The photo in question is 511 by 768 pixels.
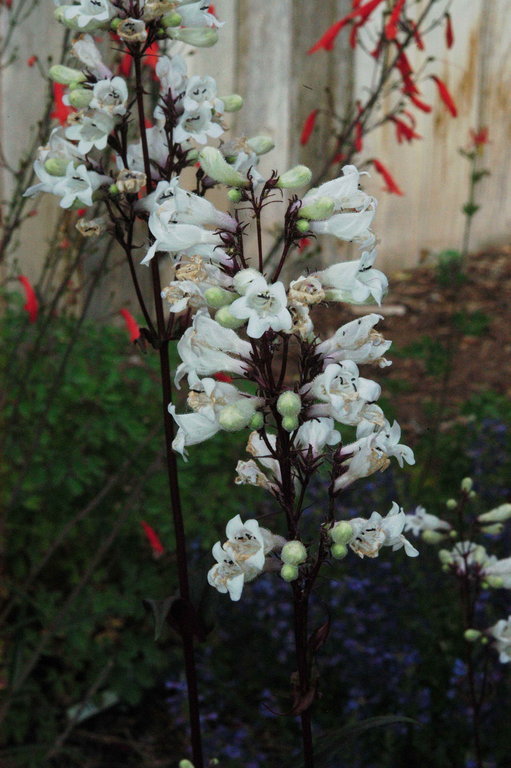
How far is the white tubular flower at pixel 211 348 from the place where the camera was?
123cm

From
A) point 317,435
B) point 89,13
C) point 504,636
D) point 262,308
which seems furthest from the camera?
point 504,636

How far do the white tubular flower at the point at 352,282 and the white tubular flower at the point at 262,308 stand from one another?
0.36 feet

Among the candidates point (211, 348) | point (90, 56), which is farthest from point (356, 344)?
point (90, 56)

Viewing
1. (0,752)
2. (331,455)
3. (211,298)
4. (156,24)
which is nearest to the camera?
(211,298)

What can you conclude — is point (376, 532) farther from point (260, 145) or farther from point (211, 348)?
point (260, 145)

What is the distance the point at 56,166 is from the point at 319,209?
19.7 inches

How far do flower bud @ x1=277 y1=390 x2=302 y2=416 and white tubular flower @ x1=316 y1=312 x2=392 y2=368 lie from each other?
Answer: 11cm

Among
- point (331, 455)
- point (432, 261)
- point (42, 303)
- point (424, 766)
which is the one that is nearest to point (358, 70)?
point (432, 261)

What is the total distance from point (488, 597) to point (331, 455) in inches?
55.1

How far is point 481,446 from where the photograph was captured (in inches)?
127

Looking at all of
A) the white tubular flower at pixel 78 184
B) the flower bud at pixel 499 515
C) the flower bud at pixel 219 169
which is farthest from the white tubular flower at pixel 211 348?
the flower bud at pixel 499 515

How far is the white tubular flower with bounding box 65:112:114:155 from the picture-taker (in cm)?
145

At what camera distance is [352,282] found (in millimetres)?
1200

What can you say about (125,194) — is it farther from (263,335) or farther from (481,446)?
(481,446)
